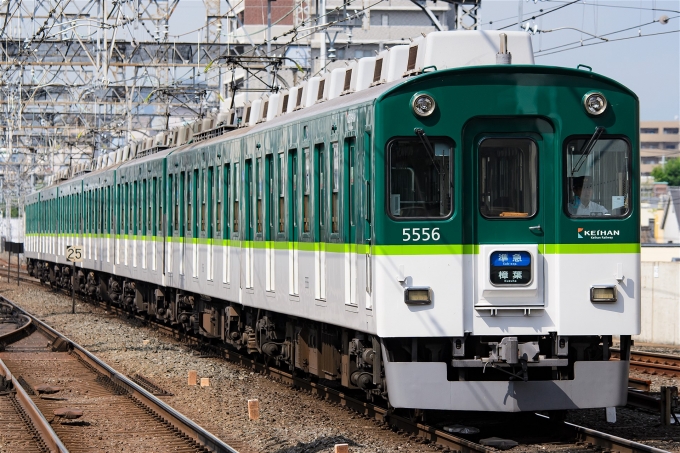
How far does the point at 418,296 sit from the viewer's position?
30.3ft

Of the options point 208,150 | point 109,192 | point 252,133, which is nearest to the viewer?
point 252,133

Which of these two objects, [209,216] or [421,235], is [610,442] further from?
[209,216]

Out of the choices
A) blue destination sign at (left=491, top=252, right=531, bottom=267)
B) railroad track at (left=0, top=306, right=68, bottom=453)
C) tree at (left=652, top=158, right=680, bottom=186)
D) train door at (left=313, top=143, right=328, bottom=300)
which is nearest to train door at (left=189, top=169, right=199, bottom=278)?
railroad track at (left=0, top=306, right=68, bottom=453)

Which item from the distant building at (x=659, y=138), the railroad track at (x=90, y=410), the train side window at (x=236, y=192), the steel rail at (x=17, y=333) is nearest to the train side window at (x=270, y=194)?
the train side window at (x=236, y=192)

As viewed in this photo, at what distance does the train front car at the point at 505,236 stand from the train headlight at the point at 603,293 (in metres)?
0.01

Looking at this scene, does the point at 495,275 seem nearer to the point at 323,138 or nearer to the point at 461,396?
the point at 461,396

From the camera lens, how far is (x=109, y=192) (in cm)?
2639

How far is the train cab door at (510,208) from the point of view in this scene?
929cm

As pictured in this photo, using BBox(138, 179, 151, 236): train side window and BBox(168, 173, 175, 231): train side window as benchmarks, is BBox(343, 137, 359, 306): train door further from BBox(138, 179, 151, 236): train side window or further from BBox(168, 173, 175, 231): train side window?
BBox(138, 179, 151, 236): train side window

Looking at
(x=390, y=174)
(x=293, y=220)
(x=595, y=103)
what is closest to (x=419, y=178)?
(x=390, y=174)

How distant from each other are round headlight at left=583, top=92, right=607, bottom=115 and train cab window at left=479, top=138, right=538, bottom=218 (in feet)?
1.74

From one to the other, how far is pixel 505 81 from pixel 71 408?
5.86 m

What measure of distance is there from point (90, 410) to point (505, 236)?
17.0 ft

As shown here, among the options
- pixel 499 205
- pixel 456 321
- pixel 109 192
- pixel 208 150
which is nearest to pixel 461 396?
pixel 456 321
